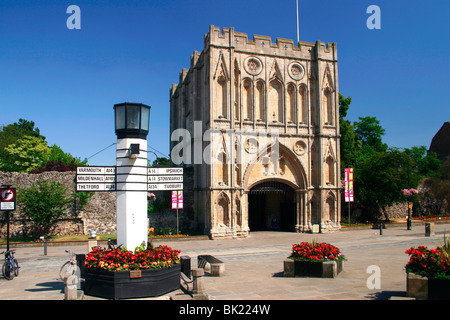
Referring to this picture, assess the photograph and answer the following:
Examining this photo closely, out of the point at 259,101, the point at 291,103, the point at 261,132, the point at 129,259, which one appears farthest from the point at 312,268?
the point at 291,103

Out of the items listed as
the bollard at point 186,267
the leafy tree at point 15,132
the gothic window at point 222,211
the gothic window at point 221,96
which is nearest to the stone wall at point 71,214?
the gothic window at point 222,211

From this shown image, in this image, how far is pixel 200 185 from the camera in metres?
29.8

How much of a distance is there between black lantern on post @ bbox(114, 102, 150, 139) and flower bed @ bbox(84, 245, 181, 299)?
326 cm

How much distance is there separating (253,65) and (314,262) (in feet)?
67.5

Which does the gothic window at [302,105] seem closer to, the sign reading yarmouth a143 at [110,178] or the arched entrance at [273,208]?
the arched entrance at [273,208]

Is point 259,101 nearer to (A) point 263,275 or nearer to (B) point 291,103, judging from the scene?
(B) point 291,103

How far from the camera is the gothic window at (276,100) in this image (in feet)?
99.0

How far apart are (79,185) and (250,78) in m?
21.3

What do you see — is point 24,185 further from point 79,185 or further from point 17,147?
point 17,147

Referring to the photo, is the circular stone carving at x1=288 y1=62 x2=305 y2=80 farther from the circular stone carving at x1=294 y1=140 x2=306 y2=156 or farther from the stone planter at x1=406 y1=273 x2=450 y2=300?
the stone planter at x1=406 y1=273 x2=450 y2=300

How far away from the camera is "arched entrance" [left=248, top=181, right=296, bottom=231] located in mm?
30938

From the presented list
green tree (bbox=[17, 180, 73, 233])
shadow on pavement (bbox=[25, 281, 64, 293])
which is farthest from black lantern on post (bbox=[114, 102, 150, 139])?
green tree (bbox=[17, 180, 73, 233])
